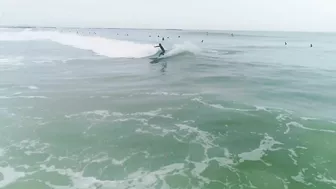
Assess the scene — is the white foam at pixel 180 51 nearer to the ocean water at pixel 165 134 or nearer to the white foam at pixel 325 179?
the ocean water at pixel 165 134

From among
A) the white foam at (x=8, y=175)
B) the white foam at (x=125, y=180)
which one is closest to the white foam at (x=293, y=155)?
the white foam at (x=125, y=180)

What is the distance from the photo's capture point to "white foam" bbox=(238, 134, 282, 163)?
10.8 meters

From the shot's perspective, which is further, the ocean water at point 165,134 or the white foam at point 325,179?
the ocean water at point 165,134

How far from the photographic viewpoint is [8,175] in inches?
368

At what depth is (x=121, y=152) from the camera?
11.2m

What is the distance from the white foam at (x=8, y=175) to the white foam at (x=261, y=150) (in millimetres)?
8472

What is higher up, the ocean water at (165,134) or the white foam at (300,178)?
the ocean water at (165,134)

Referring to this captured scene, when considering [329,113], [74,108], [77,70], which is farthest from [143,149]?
[77,70]

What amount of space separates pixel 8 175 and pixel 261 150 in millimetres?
10170

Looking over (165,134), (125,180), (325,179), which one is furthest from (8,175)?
(325,179)

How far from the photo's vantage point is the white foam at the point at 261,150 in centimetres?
1084

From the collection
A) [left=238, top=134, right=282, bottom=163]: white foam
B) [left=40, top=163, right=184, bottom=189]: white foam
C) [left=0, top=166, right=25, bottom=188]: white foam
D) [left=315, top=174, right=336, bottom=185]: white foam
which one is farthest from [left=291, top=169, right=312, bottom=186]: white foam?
[left=0, top=166, right=25, bottom=188]: white foam

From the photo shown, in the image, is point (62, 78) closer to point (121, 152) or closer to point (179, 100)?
point (179, 100)

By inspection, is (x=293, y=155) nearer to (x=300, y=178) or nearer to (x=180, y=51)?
(x=300, y=178)
